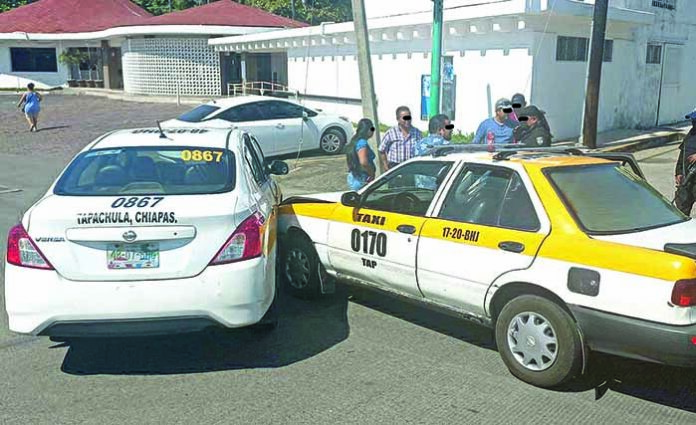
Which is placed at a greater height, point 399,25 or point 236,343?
point 399,25

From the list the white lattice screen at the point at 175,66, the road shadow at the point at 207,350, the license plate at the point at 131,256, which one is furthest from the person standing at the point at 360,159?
the white lattice screen at the point at 175,66

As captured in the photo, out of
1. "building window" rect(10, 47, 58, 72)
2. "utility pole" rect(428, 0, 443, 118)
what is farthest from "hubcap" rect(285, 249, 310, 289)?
"building window" rect(10, 47, 58, 72)

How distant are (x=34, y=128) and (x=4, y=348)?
743 inches

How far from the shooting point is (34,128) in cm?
2184

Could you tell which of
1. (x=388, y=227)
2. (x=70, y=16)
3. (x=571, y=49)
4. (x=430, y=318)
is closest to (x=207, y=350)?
(x=388, y=227)

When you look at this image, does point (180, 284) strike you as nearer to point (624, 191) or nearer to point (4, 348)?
point (4, 348)

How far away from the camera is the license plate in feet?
14.1

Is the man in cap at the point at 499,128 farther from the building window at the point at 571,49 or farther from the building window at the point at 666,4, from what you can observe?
the building window at the point at 666,4

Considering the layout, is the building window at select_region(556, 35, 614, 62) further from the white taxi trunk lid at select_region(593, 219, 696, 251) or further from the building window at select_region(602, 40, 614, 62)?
the white taxi trunk lid at select_region(593, 219, 696, 251)

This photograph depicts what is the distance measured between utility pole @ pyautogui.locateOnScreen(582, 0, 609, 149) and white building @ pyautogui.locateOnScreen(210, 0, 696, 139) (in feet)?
2.79

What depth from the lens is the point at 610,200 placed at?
14.9ft

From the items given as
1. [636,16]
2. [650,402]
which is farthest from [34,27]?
[650,402]

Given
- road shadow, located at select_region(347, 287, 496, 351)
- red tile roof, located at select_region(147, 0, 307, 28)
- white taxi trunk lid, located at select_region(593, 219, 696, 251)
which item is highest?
red tile roof, located at select_region(147, 0, 307, 28)

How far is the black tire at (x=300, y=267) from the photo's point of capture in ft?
19.6
